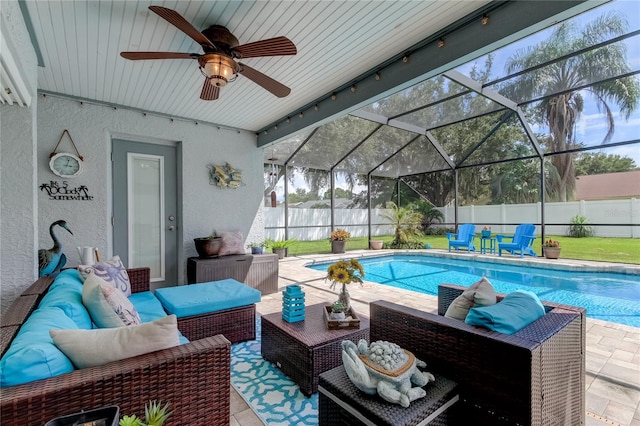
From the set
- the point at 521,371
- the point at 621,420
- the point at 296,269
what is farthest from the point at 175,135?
the point at 621,420

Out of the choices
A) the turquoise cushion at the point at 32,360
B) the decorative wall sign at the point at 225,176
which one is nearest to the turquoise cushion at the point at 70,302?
the turquoise cushion at the point at 32,360

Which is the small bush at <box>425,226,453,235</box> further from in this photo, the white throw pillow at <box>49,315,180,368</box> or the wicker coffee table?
the white throw pillow at <box>49,315,180,368</box>

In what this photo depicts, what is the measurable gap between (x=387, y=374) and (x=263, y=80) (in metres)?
2.66

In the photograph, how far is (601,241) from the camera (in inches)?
368

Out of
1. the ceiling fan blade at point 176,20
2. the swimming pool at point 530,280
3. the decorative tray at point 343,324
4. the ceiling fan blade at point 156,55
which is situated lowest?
the swimming pool at point 530,280

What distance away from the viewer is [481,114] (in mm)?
6527

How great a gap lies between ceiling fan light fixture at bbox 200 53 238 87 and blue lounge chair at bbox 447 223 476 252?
332 inches

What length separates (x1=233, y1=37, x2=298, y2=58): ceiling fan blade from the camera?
2.20m

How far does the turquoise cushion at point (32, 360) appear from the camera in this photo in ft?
3.34

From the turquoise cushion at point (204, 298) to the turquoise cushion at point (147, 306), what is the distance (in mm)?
82

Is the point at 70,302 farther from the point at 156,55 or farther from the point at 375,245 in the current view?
the point at 375,245

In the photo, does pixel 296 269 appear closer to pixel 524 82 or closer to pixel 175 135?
pixel 175 135

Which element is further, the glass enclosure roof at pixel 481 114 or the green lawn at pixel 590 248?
the green lawn at pixel 590 248

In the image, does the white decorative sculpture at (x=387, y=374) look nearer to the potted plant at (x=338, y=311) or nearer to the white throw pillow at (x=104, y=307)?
the potted plant at (x=338, y=311)
